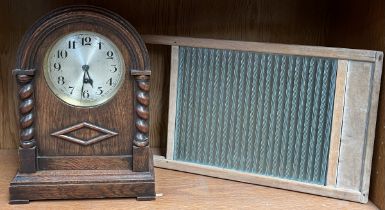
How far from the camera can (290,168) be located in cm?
103

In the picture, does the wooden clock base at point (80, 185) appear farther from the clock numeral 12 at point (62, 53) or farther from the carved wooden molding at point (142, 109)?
the clock numeral 12 at point (62, 53)

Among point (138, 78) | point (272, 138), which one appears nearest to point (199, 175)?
point (272, 138)

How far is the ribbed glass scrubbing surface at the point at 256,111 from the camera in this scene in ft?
3.24

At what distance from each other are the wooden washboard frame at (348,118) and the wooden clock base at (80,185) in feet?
0.89

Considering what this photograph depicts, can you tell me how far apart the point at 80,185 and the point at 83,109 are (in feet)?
0.48

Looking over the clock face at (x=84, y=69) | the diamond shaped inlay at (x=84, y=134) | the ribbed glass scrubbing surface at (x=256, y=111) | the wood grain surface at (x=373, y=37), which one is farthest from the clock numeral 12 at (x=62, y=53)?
the wood grain surface at (x=373, y=37)

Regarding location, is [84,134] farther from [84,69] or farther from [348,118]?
[348,118]

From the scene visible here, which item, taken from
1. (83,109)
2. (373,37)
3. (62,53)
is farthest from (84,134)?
(373,37)

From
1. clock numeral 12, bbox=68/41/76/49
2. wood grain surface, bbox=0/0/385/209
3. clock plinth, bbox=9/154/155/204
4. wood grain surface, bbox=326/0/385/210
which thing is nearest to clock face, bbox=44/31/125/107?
clock numeral 12, bbox=68/41/76/49

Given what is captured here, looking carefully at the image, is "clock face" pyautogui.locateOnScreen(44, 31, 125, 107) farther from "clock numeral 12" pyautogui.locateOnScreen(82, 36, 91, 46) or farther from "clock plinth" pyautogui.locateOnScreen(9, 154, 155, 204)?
"clock plinth" pyautogui.locateOnScreen(9, 154, 155, 204)

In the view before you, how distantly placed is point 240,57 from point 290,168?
10.0 inches

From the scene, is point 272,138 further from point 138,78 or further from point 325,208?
point 138,78

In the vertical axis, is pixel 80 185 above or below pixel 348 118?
below

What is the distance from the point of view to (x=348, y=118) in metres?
0.96
